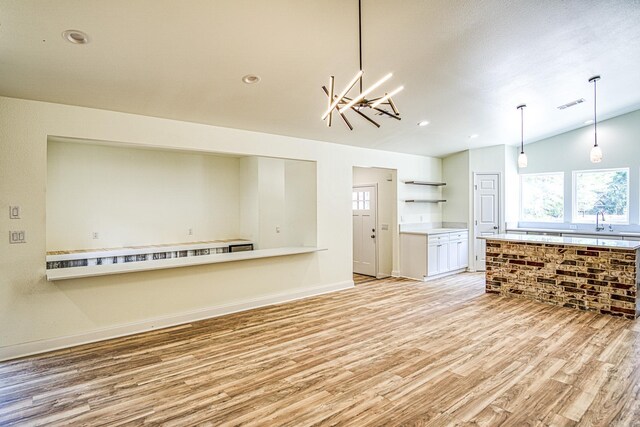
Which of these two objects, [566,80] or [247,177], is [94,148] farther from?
[566,80]

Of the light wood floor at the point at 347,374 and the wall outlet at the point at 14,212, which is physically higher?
the wall outlet at the point at 14,212

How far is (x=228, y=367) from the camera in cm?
304

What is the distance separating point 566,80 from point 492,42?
1.82m

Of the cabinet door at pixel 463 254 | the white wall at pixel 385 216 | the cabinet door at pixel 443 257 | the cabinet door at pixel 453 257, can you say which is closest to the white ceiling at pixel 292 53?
the white wall at pixel 385 216

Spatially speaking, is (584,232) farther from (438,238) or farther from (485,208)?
(438,238)

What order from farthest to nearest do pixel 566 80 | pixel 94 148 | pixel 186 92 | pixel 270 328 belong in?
pixel 94 148, pixel 566 80, pixel 270 328, pixel 186 92

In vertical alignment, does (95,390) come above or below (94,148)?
below

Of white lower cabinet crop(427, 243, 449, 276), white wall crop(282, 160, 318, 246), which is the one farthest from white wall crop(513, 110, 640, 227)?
white wall crop(282, 160, 318, 246)

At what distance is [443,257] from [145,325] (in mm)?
5337

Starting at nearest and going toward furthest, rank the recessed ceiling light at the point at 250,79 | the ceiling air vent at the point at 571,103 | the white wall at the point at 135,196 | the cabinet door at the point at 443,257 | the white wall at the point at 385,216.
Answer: the recessed ceiling light at the point at 250,79 < the ceiling air vent at the point at 571,103 < the white wall at the point at 135,196 < the cabinet door at the point at 443,257 < the white wall at the point at 385,216

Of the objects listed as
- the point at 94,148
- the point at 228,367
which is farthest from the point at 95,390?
the point at 94,148

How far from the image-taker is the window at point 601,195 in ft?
20.7

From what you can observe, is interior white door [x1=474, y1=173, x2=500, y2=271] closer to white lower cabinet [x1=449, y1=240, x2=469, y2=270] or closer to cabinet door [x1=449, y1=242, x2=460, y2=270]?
white lower cabinet [x1=449, y1=240, x2=469, y2=270]

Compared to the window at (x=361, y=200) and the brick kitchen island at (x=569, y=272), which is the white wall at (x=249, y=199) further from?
the brick kitchen island at (x=569, y=272)
